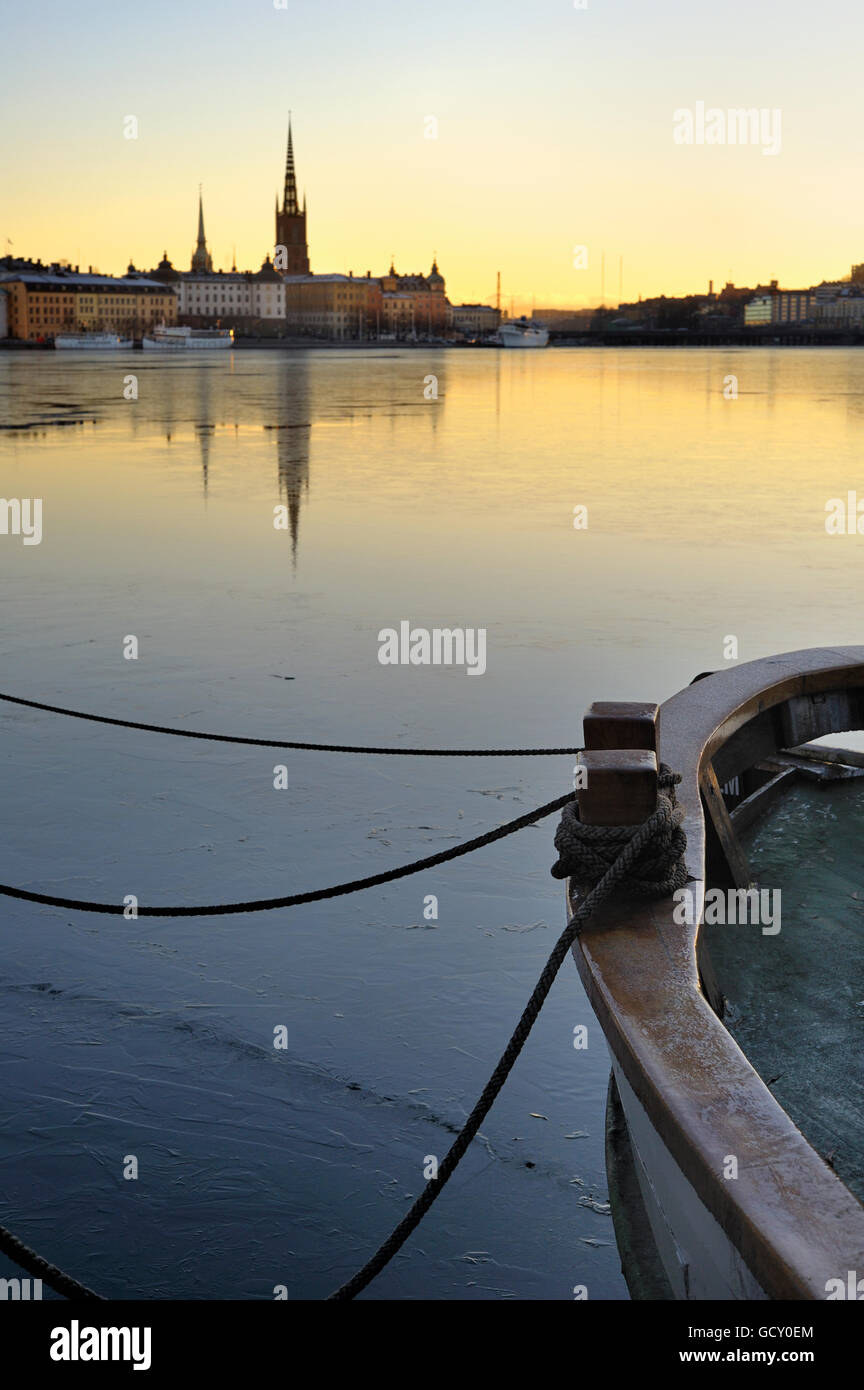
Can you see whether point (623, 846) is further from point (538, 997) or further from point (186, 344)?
point (186, 344)

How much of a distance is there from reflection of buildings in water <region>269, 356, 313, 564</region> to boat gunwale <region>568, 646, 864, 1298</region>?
1046 centimetres

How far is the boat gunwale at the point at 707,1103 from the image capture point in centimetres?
186

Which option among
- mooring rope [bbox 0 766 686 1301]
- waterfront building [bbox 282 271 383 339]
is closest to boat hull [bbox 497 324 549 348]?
waterfront building [bbox 282 271 383 339]

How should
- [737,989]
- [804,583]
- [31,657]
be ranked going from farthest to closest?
1. [804,583]
2. [31,657]
3. [737,989]

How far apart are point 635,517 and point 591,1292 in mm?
13510

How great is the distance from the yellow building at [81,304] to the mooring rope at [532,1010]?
154 metres

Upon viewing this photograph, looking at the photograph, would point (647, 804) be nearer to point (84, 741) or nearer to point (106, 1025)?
point (106, 1025)

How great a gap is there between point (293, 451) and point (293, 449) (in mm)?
405

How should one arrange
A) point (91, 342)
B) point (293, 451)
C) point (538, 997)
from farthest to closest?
point (91, 342) → point (293, 451) → point (538, 997)

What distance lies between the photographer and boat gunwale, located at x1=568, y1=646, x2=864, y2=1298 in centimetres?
186

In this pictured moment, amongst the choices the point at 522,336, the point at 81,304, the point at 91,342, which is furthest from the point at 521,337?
the point at 81,304

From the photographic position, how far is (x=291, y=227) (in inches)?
7170

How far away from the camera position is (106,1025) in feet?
14.7
